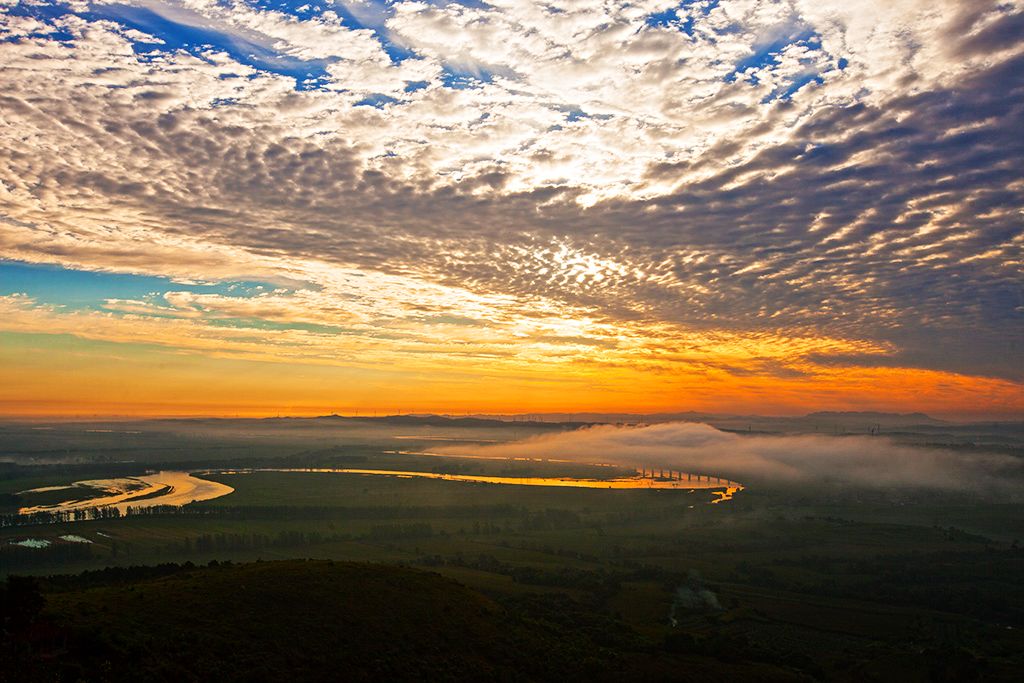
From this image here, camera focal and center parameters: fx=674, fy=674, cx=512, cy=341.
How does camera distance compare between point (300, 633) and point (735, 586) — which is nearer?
point (300, 633)

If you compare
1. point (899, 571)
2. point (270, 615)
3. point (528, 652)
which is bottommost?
point (899, 571)

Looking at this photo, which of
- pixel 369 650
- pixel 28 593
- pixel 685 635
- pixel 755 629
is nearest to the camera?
pixel 28 593

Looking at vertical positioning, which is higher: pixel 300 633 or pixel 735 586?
pixel 300 633

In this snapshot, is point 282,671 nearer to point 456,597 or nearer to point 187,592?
point 187,592

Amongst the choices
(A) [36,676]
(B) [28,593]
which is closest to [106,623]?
(B) [28,593]

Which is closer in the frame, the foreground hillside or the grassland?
the foreground hillside

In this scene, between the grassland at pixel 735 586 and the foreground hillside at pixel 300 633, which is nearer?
the foreground hillside at pixel 300 633

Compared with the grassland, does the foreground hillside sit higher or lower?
higher

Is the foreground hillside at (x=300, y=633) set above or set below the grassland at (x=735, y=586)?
above
